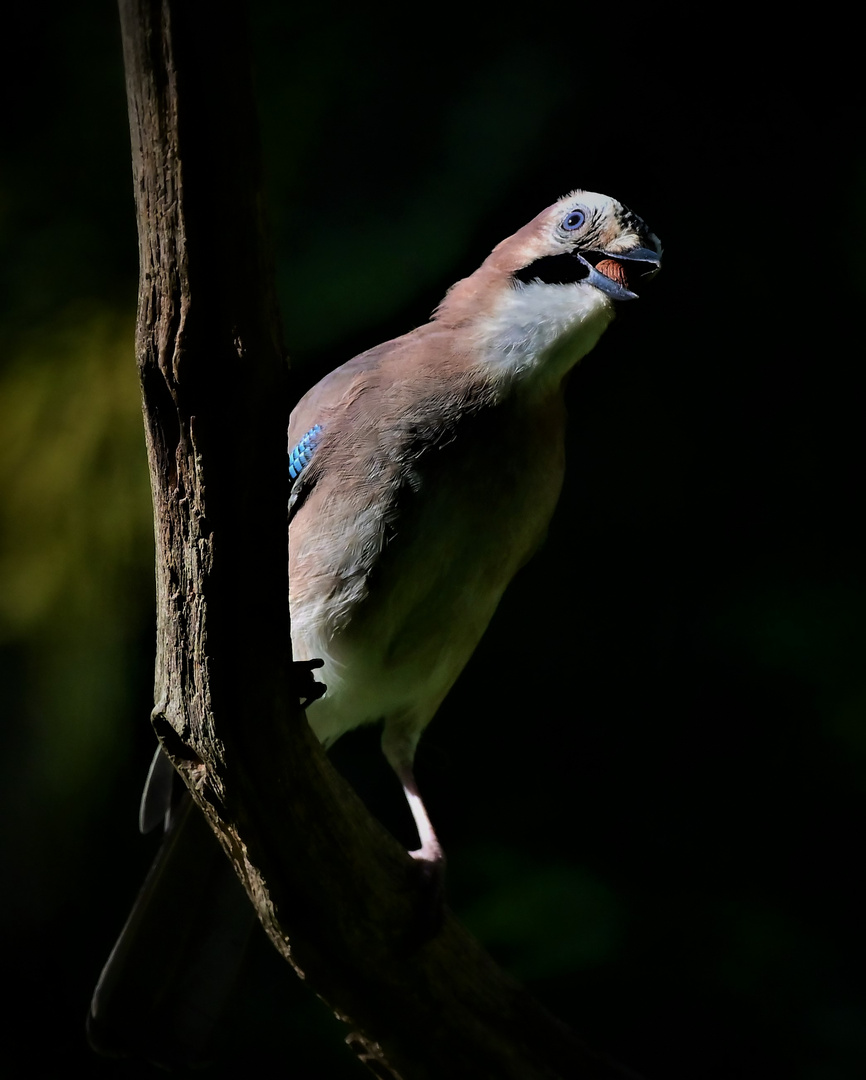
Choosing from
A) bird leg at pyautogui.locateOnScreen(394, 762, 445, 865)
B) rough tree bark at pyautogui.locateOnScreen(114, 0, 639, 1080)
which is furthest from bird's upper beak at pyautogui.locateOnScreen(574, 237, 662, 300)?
bird leg at pyautogui.locateOnScreen(394, 762, 445, 865)

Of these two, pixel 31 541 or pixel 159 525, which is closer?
pixel 159 525

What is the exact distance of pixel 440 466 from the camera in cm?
166

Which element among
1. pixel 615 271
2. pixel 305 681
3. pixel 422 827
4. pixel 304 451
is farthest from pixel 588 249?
pixel 422 827

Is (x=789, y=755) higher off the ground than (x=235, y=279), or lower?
lower

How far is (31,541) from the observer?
8.23 ft

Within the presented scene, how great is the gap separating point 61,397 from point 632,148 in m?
1.44

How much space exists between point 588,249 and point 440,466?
0.44m

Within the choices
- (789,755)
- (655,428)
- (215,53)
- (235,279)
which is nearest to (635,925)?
(789,755)

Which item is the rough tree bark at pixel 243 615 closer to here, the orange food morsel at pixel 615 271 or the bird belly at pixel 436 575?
the bird belly at pixel 436 575

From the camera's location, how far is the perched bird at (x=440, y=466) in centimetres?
167

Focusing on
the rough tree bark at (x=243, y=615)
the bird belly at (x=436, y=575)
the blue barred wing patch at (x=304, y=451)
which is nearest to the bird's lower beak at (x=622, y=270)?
the bird belly at (x=436, y=575)

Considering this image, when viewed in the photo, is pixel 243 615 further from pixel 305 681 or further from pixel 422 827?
pixel 422 827

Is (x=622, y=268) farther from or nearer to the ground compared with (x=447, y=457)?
farther from the ground

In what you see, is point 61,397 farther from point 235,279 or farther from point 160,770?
point 235,279
